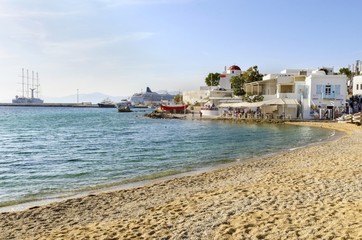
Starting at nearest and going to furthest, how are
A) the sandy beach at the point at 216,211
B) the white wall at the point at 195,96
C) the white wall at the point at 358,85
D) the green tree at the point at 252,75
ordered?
the sandy beach at the point at 216,211 < the white wall at the point at 358,85 < the green tree at the point at 252,75 < the white wall at the point at 195,96

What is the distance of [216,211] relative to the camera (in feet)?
29.1

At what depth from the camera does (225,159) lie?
2089 centimetres

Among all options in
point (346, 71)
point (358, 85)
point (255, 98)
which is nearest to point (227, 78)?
point (346, 71)

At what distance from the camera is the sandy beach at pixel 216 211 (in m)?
7.36

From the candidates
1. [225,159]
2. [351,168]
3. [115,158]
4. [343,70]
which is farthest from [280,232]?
[343,70]

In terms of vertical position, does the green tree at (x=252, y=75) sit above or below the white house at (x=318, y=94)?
above

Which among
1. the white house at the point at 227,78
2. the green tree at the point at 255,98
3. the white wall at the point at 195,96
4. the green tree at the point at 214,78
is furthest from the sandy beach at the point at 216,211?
the green tree at the point at 214,78

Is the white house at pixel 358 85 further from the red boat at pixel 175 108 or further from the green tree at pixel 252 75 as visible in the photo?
the red boat at pixel 175 108

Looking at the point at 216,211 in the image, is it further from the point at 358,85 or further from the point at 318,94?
the point at 358,85

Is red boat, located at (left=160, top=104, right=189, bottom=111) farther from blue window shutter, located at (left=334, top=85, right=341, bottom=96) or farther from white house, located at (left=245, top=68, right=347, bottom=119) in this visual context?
blue window shutter, located at (left=334, top=85, right=341, bottom=96)

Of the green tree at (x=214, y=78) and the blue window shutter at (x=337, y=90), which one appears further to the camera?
the green tree at (x=214, y=78)

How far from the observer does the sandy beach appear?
24.1 ft

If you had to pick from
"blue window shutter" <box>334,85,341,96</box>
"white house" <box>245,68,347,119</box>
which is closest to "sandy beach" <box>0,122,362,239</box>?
"white house" <box>245,68,347,119</box>

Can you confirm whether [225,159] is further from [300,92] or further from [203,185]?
[300,92]
